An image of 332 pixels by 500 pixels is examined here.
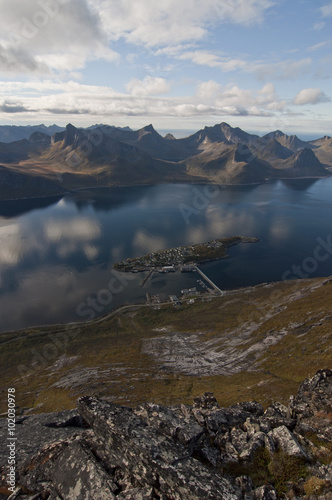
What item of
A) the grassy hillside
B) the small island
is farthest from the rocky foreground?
the small island

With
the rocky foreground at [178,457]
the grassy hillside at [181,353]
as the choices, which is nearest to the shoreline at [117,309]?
the grassy hillside at [181,353]

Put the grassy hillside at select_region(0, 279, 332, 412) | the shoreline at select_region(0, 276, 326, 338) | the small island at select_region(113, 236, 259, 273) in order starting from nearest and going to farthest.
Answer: the grassy hillside at select_region(0, 279, 332, 412) → the shoreline at select_region(0, 276, 326, 338) → the small island at select_region(113, 236, 259, 273)

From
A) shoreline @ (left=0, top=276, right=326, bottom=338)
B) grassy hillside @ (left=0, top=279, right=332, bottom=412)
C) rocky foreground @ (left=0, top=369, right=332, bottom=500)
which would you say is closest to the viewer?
rocky foreground @ (left=0, top=369, right=332, bottom=500)

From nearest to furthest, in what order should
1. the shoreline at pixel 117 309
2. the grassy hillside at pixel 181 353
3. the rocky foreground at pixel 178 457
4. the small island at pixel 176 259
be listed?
the rocky foreground at pixel 178 457 < the grassy hillside at pixel 181 353 < the shoreline at pixel 117 309 < the small island at pixel 176 259

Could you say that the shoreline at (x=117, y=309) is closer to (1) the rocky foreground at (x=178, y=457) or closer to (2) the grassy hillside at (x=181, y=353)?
(2) the grassy hillside at (x=181, y=353)

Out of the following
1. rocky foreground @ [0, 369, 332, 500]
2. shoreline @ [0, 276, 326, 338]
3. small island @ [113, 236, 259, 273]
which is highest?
rocky foreground @ [0, 369, 332, 500]

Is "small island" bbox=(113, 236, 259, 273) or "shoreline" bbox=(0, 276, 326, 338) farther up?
"small island" bbox=(113, 236, 259, 273)

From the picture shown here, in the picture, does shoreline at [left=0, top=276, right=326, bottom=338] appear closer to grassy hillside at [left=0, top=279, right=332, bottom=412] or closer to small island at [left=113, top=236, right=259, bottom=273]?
grassy hillside at [left=0, top=279, right=332, bottom=412]

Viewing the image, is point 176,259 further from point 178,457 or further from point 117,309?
point 178,457
